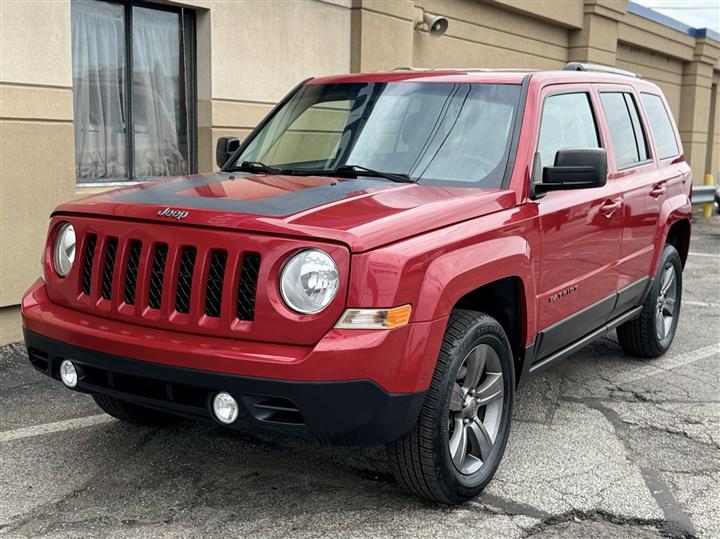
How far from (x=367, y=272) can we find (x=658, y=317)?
3.70m

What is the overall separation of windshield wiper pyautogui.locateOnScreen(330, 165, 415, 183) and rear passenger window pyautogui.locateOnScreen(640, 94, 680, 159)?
258cm

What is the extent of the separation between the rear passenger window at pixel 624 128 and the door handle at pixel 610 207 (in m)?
0.36

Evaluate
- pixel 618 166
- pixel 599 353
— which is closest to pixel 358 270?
pixel 618 166

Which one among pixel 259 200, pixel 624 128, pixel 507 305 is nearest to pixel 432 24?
pixel 624 128

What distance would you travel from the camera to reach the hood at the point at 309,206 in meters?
3.17

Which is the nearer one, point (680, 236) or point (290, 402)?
point (290, 402)

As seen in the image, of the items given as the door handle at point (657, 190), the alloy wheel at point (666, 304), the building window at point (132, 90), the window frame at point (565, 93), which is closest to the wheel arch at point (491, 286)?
the window frame at point (565, 93)

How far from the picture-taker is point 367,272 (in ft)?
10.1

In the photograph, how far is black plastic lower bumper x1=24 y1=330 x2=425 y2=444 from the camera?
306cm

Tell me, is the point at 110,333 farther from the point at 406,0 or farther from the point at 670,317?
the point at 406,0

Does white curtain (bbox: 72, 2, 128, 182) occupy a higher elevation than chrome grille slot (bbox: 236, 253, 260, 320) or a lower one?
higher

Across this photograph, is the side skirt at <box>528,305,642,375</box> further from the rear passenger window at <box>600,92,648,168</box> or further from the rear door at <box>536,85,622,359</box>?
the rear passenger window at <box>600,92,648,168</box>

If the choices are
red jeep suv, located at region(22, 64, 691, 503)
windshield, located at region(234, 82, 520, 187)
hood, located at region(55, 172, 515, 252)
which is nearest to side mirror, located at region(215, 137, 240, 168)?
red jeep suv, located at region(22, 64, 691, 503)

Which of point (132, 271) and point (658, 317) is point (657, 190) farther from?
point (132, 271)
